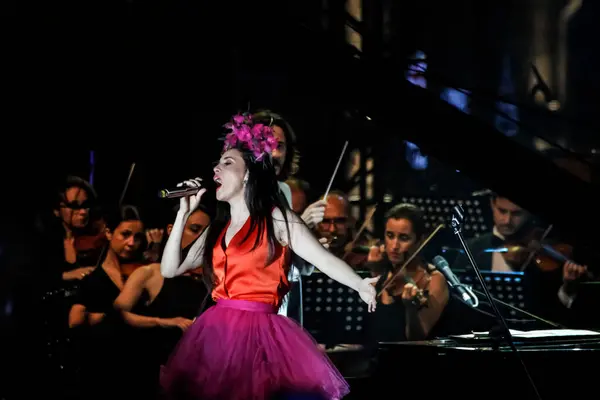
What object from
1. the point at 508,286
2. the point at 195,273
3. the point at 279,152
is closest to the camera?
the point at 279,152

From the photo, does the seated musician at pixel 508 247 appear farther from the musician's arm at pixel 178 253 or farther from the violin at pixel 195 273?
the musician's arm at pixel 178 253

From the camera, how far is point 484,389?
347 cm

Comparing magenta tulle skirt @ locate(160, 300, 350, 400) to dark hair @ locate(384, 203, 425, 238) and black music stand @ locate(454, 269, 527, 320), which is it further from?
dark hair @ locate(384, 203, 425, 238)

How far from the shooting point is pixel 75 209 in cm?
657

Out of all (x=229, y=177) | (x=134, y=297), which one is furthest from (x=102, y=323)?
(x=229, y=177)

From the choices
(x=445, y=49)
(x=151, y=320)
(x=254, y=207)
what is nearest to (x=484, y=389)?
(x=254, y=207)

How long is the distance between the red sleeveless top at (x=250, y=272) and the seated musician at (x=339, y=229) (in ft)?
9.10

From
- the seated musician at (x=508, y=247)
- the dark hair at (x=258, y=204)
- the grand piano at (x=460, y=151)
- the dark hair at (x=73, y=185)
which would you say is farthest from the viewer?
the dark hair at (x=73, y=185)

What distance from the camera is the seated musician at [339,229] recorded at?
20.9 feet

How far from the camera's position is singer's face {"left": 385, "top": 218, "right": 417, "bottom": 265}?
6293 millimetres

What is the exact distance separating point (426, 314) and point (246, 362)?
2987 millimetres

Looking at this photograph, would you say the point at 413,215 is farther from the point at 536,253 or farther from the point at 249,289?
the point at 249,289

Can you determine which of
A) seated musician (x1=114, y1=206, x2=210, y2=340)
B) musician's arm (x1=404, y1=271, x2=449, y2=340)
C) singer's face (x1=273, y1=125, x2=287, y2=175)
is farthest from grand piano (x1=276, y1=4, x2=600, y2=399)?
seated musician (x1=114, y1=206, x2=210, y2=340)

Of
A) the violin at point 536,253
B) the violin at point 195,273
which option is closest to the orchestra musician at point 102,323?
the violin at point 195,273
